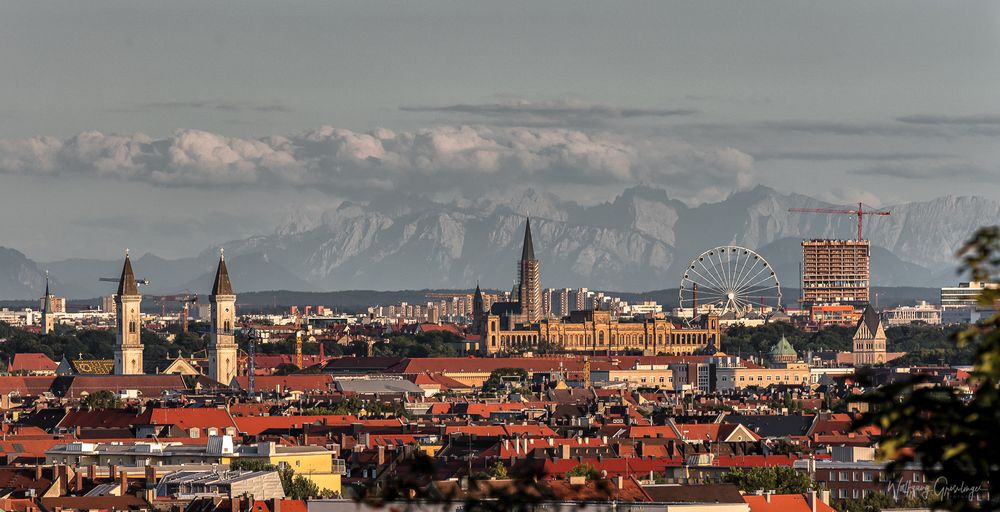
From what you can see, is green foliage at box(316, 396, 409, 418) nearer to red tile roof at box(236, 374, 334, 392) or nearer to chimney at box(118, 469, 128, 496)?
red tile roof at box(236, 374, 334, 392)

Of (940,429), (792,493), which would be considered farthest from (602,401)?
(940,429)

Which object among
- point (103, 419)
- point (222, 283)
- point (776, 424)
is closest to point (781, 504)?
point (103, 419)

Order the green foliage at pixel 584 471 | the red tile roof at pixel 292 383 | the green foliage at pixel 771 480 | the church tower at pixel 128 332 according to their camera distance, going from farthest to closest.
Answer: the church tower at pixel 128 332
the red tile roof at pixel 292 383
the green foliage at pixel 771 480
the green foliage at pixel 584 471

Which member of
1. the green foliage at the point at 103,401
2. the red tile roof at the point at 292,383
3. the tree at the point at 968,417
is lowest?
the green foliage at the point at 103,401

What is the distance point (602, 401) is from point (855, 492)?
64.6 metres

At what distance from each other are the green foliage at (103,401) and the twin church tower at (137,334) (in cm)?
3776

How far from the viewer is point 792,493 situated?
6012cm

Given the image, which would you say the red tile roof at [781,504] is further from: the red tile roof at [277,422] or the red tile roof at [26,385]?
the red tile roof at [26,385]

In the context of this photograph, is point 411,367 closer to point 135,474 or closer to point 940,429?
point 135,474

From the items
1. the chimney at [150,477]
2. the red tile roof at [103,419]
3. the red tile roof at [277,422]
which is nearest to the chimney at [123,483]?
the chimney at [150,477]

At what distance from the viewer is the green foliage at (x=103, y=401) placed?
119 meters

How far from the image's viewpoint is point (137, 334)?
576 feet

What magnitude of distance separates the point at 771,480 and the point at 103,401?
66117 mm

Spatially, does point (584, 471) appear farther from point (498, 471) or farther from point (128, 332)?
point (128, 332)
